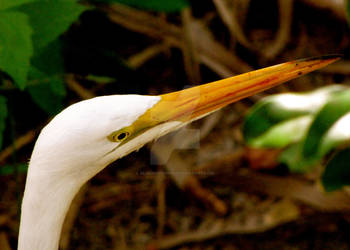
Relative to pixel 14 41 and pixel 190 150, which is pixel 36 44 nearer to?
pixel 14 41

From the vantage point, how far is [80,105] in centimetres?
85

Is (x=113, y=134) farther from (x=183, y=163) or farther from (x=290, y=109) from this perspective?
(x=183, y=163)

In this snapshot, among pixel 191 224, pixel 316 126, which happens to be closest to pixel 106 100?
pixel 316 126

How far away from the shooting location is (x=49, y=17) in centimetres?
119

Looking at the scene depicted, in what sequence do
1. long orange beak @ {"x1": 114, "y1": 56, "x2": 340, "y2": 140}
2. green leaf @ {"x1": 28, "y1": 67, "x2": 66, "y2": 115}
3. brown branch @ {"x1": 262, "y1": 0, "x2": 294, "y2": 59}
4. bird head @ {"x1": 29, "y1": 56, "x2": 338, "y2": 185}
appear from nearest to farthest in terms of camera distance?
bird head @ {"x1": 29, "y1": 56, "x2": 338, "y2": 185}
long orange beak @ {"x1": 114, "y1": 56, "x2": 340, "y2": 140}
green leaf @ {"x1": 28, "y1": 67, "x2": 66, "y2": 115}
brown branch @ {"x1": 262, "y1": 0, "x2": 294, "y2": 59}

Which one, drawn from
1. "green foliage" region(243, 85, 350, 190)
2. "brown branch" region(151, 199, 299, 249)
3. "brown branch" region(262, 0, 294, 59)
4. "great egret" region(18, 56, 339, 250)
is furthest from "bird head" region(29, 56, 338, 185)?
"brown branch" region(262, 0, 294, 59)

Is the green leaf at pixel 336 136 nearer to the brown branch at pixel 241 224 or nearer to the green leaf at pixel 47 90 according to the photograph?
the brown branch at pixel 241 224

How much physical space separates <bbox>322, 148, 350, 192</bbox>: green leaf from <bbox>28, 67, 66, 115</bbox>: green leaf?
0.79m

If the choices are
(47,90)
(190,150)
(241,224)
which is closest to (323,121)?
(241,224)

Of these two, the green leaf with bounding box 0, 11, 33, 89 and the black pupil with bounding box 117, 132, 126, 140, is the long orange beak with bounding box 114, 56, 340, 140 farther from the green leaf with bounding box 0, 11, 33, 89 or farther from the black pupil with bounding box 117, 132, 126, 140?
the green leaf with bounding box 0, 11, 33, 89

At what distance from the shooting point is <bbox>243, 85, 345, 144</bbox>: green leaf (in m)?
1.65

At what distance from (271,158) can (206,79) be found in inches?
20.7

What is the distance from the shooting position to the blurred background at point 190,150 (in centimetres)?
182

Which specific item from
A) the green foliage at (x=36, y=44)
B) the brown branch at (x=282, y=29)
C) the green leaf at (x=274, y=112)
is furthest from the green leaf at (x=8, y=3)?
the brown branch at (x=282, y=29)
